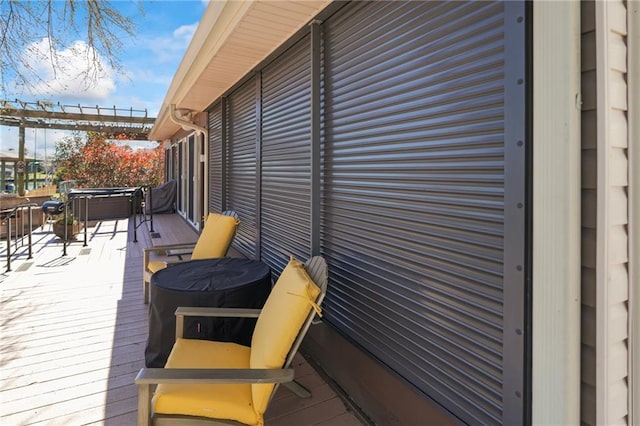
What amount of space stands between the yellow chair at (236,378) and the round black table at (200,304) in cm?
45

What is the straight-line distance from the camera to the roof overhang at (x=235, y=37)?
2.55m

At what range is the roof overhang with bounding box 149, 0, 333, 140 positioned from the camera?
2555 mm

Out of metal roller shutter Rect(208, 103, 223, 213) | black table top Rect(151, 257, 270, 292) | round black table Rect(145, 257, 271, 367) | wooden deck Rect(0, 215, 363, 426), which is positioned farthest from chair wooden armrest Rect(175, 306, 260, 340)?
metal roller shutter Rect(208, 103, 223, 213)

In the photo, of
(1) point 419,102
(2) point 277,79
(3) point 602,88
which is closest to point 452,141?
(1) point 419,102

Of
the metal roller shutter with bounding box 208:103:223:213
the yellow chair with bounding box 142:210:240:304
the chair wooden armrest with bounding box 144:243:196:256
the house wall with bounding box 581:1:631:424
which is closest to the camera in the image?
the house wall with bounding box 581:1:631:424

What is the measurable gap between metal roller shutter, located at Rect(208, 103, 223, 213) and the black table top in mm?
2617

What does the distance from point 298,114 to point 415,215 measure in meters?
1.72

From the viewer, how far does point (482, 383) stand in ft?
4.64

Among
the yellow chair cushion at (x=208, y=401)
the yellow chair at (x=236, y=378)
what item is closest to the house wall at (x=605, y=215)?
A: the yellow chair at (x=236, y=378)

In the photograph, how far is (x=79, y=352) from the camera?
2.88 m

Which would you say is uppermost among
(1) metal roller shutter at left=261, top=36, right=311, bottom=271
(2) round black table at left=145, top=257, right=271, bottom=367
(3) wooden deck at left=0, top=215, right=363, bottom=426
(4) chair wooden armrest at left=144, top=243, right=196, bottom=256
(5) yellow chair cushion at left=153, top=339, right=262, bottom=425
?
(1) metal roller shutter at left=261, top=36, right=311, bottom=271

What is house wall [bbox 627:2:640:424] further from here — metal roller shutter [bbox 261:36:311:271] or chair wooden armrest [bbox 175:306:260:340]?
metal roller shutter [bbox 261:36:311:271]

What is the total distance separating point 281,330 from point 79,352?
2.10 meters

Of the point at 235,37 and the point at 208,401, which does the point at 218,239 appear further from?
the point at 208,401
